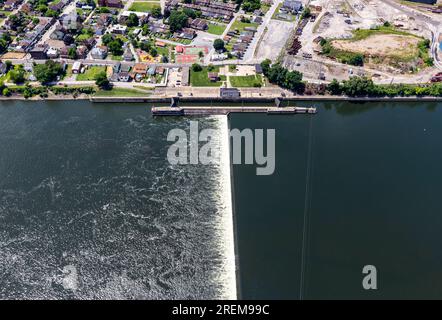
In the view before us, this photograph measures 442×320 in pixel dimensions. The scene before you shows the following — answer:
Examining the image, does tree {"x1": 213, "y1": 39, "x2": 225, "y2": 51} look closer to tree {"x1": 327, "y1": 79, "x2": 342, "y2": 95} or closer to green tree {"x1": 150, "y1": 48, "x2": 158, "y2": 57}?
green tree {"x1": 150, "y1": 48, "x2": 158, "y2": 57}

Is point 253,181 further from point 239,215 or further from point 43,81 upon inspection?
point 43,81

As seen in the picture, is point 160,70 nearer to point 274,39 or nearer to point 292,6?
point 274,39

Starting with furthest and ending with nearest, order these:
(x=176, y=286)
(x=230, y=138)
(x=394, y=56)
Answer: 1. (x=394, y=56)
2. (x=230, y=138)
3. (x=176, y=286)

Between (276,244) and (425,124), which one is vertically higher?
(425,124)

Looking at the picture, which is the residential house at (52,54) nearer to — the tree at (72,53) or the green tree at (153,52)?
the tree at (72,53)

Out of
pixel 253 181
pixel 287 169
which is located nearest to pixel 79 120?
pixel 253 181

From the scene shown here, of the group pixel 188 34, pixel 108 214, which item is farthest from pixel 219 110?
pixel 188 34

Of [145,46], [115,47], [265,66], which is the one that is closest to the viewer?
[265,66]
